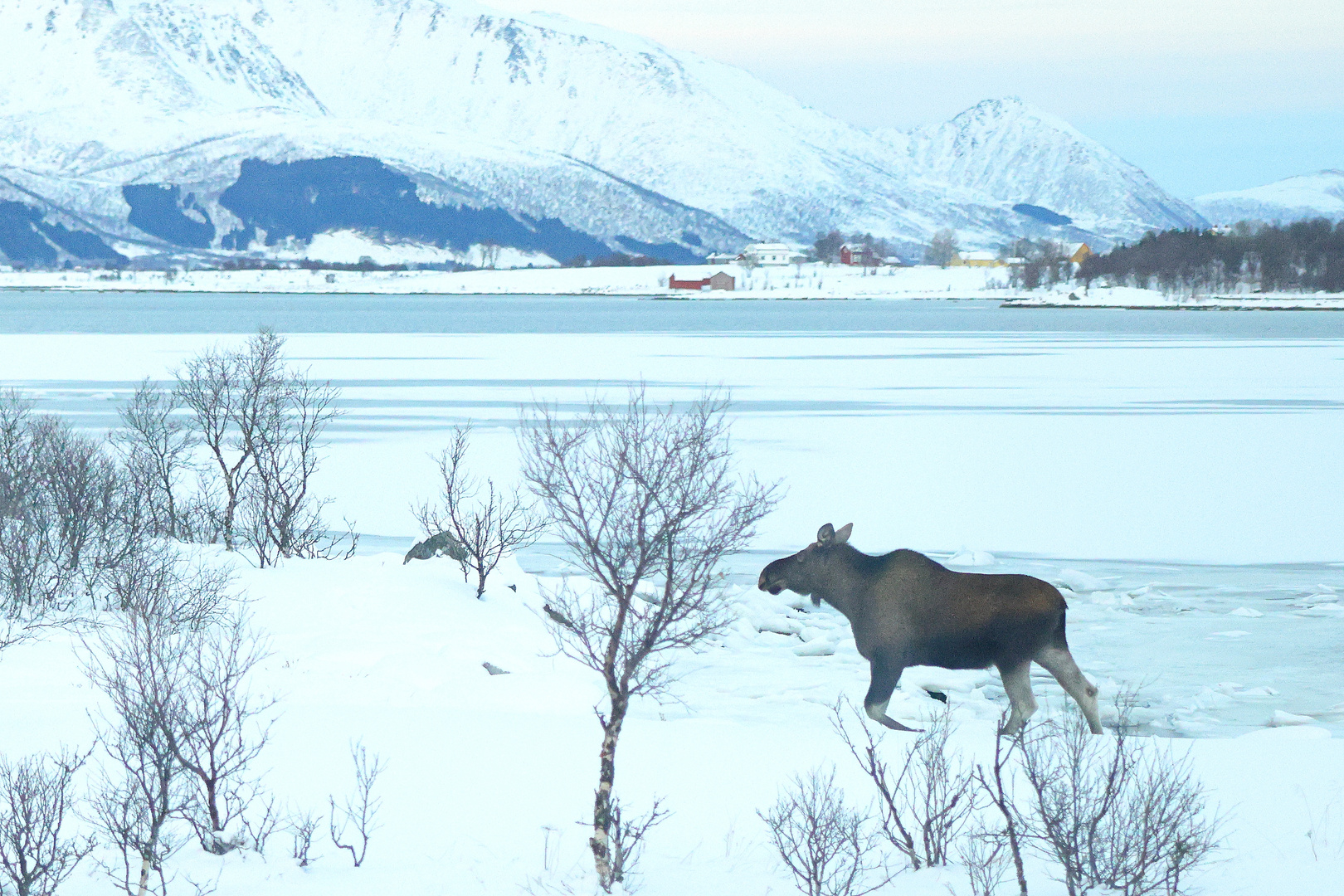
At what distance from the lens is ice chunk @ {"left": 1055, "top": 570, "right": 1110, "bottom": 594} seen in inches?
611

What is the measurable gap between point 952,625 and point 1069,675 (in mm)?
811

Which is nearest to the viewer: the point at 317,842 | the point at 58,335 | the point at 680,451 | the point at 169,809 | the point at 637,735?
the point at 169,809

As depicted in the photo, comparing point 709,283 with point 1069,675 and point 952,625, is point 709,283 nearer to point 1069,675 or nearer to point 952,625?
point 952,625

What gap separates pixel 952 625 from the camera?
10039mm

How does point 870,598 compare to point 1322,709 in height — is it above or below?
above

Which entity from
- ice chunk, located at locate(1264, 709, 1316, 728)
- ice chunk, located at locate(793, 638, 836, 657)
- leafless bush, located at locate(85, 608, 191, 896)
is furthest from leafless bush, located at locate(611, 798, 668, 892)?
ice chunk, located at locate(793, 638, 836, 657)

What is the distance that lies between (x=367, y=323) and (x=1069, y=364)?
184 ft

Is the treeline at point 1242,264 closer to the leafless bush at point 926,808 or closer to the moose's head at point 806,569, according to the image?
the moose's head at point 806,569

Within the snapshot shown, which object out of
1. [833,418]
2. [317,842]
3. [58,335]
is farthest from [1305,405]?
[58,335]

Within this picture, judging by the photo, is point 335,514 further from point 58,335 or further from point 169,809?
point 58,335

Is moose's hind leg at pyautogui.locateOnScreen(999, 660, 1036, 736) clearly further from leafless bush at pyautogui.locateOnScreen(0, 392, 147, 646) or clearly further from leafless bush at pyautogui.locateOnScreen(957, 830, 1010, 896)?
leafless bush at pyautogui.locateOnScreen(0, 392, 147, 646)

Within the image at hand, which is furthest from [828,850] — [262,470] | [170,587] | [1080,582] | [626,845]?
[262,470]

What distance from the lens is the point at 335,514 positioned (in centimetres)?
2055

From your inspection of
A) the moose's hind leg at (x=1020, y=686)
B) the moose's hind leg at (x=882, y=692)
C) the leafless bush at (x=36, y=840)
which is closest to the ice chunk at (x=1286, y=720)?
the moose's hind leg at (x=1020, y=686)
